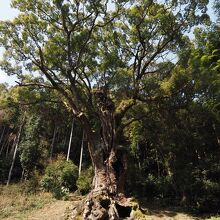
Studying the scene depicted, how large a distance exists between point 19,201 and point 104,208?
797 cm

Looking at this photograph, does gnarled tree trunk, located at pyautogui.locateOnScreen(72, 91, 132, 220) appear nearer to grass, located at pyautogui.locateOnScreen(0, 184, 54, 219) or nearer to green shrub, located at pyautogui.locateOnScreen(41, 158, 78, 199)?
grass, located at pyautogui.locateOnScreen(0, 184, 54, 219)

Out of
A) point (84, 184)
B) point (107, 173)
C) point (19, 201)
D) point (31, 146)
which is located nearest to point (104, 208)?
point (107, 173)

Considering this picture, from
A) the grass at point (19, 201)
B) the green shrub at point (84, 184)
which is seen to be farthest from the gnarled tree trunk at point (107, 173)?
the green shrub at point (84, 184)

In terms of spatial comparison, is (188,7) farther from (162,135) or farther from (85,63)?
(162,135)

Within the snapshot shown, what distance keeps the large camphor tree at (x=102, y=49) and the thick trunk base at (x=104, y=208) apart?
1.67 m

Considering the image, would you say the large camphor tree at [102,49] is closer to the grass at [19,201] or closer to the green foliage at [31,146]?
the grass at [19,201]

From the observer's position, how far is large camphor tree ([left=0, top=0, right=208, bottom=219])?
11398 millimetres

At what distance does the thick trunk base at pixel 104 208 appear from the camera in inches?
304

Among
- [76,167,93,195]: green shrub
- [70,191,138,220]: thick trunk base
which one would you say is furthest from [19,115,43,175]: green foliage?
[70,191,138,220]: thick trunk base

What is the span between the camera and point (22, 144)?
21.7 metres

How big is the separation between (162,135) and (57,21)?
783 cm

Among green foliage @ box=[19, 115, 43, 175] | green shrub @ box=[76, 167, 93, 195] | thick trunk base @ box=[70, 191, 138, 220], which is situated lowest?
thick trunk base @ box=[70, 191, 138, 220]

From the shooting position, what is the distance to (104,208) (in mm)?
8070

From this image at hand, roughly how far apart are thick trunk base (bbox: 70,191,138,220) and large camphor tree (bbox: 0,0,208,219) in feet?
5.48
